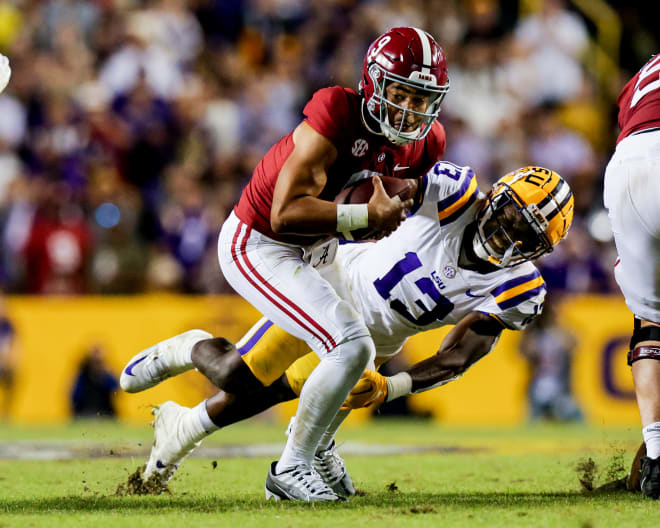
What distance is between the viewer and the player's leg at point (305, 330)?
4.48 m

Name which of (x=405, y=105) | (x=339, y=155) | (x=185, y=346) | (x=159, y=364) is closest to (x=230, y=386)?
(x=185, y=346)

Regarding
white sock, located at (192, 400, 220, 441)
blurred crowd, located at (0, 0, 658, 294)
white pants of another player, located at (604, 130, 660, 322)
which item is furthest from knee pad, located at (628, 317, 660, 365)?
blurred crowd, located at (0, 0, 658, 294)

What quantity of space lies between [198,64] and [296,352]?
7.83 meters

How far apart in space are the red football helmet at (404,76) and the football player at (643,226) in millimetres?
843

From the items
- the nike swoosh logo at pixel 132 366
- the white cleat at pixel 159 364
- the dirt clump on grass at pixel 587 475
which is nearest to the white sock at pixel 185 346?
the white cleat at pixel 159 364

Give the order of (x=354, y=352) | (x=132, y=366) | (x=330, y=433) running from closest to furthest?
(x=354, y=352) → (x=330, y=433) → (x=132, y=366)

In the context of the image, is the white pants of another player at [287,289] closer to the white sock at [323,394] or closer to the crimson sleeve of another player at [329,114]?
the white sock at [323,394]

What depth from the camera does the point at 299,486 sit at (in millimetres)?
4570

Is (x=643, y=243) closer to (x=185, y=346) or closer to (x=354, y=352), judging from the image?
(x=354, y=352)

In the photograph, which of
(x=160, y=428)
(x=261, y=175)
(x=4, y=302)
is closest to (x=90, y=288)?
(x=4, y=302)

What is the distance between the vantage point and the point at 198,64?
12.3m

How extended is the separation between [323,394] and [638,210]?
1.55 meters

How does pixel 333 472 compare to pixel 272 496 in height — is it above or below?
below

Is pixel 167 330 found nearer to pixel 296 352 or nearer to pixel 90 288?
pixel 90 288
